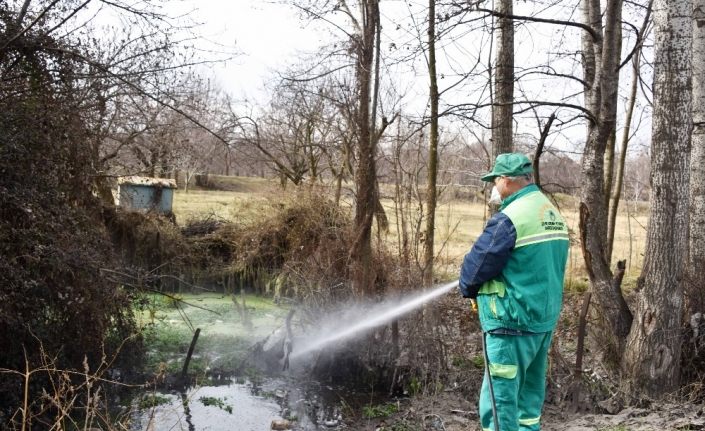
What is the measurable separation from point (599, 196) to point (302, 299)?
221 inches

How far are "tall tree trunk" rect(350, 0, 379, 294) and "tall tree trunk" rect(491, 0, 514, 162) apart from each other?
3.12 m

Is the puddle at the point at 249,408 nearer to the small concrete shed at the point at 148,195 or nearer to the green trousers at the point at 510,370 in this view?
the green trousers at the point at 510,370

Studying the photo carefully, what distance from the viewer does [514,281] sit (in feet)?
15.3

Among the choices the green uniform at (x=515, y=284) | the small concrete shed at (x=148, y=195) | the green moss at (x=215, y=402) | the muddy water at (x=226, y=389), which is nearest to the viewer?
the green uniform at (x=515, y=284)

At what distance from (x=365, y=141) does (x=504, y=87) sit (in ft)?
12.8

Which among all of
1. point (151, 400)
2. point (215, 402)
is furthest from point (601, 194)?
point (151, 400)

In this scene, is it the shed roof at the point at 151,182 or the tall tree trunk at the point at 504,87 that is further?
the shed roof at the point at 151,182

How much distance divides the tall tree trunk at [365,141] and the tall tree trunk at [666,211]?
16.8ft

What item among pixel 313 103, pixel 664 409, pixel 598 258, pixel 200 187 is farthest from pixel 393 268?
pixel 200 187

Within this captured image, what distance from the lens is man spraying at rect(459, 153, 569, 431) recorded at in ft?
15.1

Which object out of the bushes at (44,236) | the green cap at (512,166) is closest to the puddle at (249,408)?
the bushes at (44,236)

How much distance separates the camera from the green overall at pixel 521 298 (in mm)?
4625

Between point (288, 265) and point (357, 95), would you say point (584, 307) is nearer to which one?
point (288, 265)

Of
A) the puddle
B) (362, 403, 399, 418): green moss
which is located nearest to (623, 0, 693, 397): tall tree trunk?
(362, 403, 399, 418): green moss
